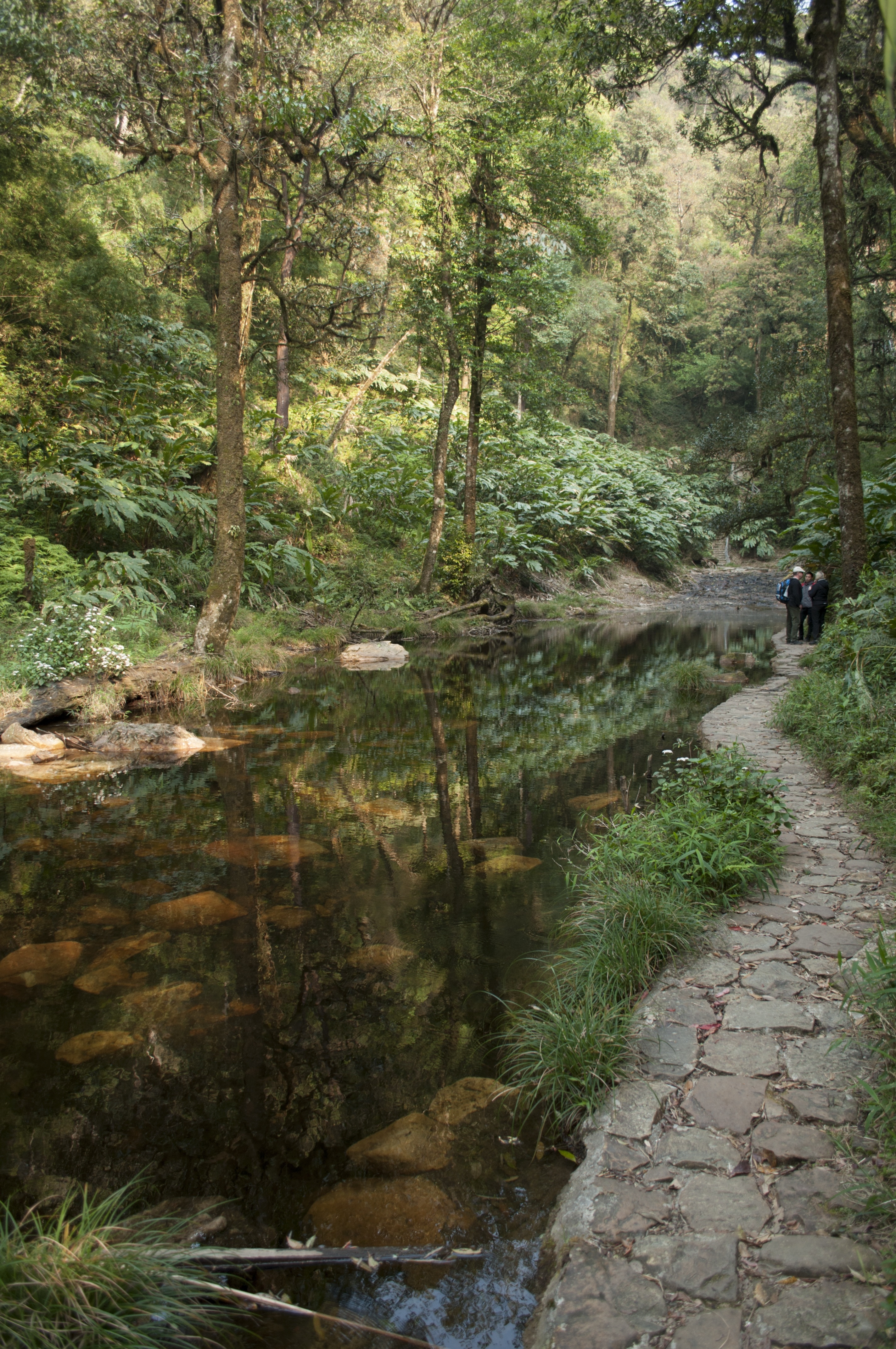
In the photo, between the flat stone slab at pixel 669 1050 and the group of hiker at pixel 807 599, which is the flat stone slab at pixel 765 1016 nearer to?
the flat stone slab at pixel 669 1050

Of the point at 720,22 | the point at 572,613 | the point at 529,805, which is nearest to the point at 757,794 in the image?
the point at 529,805

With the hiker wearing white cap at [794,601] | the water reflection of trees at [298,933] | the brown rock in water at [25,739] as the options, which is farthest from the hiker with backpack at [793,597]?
the brown rock in water at [25,739]

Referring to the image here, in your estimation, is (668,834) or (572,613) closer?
(668,834)

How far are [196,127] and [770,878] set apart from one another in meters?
11.6

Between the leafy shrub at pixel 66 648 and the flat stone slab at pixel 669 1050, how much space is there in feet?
25.1

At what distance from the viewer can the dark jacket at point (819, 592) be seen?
41.7ft

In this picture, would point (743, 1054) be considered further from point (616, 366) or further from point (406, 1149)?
point (616, 366)

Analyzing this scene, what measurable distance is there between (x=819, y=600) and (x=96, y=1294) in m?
13.3

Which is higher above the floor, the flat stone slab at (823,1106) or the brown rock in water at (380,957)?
the flat stone slab at (823,1106)

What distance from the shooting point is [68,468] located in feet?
38.0

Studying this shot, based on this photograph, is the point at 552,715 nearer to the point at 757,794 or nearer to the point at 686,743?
the point at 686,743

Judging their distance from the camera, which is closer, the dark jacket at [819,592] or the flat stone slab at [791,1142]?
the flat stone slab at [791,1142]

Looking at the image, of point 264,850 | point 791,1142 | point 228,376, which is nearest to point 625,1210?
point 791,1142

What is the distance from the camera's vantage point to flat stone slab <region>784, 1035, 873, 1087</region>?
2.62 meters
